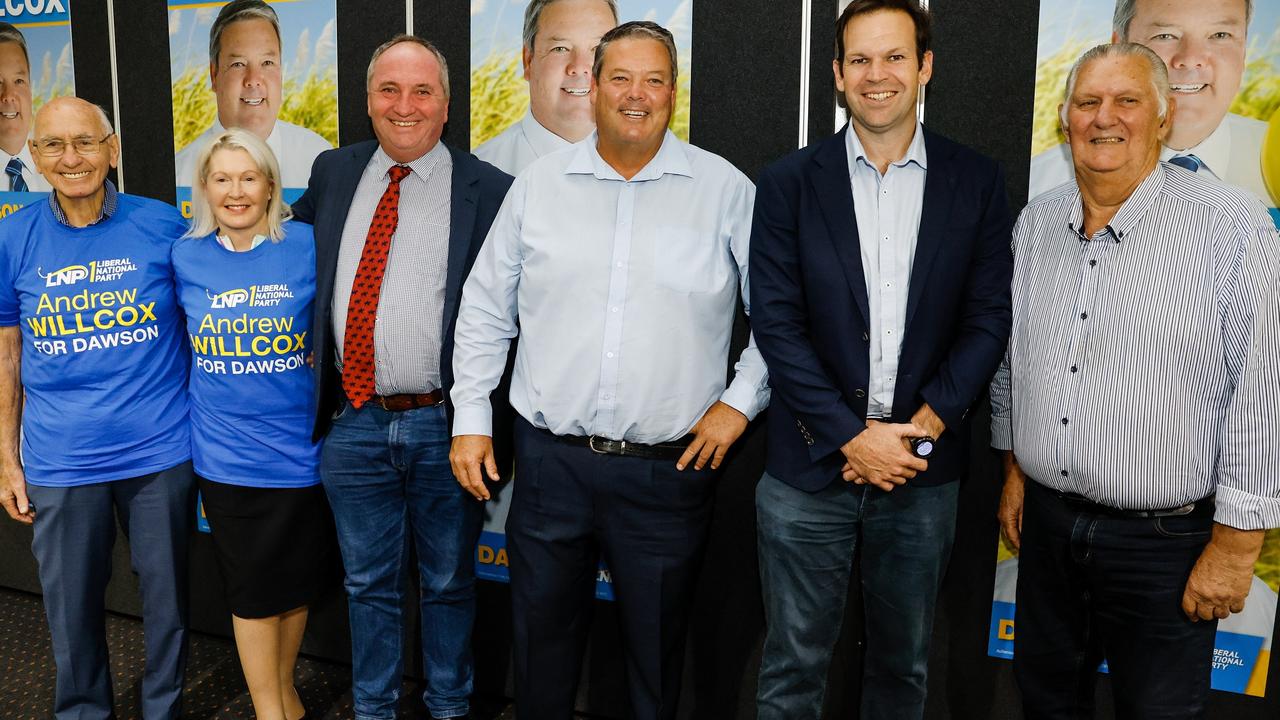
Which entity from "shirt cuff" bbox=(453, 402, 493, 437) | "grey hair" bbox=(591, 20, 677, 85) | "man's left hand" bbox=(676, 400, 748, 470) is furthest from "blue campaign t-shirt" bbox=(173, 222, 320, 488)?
"man's left hand" bbox=(676, 400, 748, 470)

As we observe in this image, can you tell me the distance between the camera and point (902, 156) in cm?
190

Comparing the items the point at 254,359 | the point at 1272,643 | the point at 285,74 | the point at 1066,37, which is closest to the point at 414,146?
the point at 254,359

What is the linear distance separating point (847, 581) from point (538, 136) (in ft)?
5.07

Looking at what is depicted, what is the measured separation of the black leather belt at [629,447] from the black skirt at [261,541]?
2.84 feet

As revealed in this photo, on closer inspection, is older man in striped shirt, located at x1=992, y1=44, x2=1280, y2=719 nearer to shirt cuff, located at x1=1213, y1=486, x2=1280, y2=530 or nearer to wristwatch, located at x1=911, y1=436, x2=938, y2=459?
shirt cuff, located at x1=1213, y1=486, x2=1280, y2=530

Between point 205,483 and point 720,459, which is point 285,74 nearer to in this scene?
point 205,483

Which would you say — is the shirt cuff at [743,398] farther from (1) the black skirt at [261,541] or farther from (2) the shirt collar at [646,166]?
(1) the black skirt at [261,541]

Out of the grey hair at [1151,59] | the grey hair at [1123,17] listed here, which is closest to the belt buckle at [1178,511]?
the grey hair at [1151,59]

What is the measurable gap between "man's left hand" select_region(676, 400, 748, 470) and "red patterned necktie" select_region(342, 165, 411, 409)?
0.88m

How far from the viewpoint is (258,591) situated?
2.36 m

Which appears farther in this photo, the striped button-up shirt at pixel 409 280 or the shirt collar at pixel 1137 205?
the striped button-up shirt at pixel 409 280

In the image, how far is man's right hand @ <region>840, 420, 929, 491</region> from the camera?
182 centimetres

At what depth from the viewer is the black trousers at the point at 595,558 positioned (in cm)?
202

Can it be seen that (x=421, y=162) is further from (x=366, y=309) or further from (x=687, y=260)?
(x=687, y=260)
